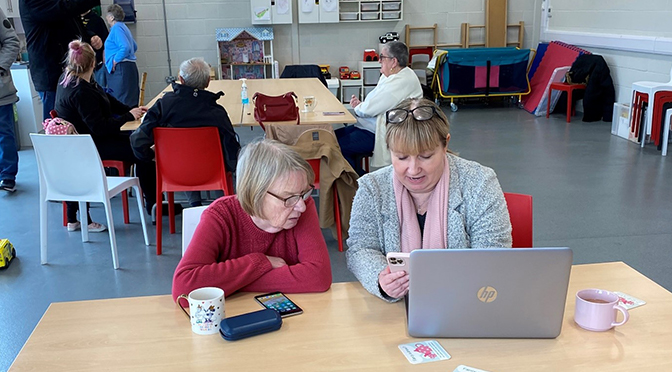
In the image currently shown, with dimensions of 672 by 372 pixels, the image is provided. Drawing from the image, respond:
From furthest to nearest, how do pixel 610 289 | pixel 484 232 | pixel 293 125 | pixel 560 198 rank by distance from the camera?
1. pixel 560 198
2. pixel 293 125
3. pixel 484 232
4. pixel 610 289

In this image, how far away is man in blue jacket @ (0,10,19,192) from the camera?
15.8ft

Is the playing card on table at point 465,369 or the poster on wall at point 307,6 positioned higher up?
the poster on wall at point 307,6

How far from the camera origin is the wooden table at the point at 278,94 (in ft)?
12.9

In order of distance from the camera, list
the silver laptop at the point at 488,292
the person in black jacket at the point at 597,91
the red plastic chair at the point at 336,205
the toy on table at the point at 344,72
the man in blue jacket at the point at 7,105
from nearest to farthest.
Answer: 1. the silver laptop at the point at 488,292
2. the red plastic chair at the point at 336,205
3. the man in blue jacket at the point at 7,105
4. the person in black jacket at the point at 597,91
5. the toy on table at the point at 344,72

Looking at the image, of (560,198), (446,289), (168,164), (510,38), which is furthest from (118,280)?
(510,38)

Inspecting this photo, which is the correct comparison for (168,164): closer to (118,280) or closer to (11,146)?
(118,280)

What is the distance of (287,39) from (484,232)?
7.55 metres

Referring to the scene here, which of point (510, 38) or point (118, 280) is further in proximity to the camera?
point (510, 38)

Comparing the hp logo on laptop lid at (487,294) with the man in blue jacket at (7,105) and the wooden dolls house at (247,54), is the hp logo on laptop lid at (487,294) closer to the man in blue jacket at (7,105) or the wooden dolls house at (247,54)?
the man in blue jacket at (7,105)

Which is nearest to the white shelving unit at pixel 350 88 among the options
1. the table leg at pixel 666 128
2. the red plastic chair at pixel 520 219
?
the table leg at pixel 666 128

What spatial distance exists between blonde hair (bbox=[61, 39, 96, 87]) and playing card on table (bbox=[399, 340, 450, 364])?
3204 millimetres

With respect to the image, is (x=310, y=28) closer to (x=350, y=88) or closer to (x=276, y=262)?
(x=350, y=88)

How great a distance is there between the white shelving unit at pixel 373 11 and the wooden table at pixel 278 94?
3.03m

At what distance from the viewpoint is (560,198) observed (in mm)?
4484
